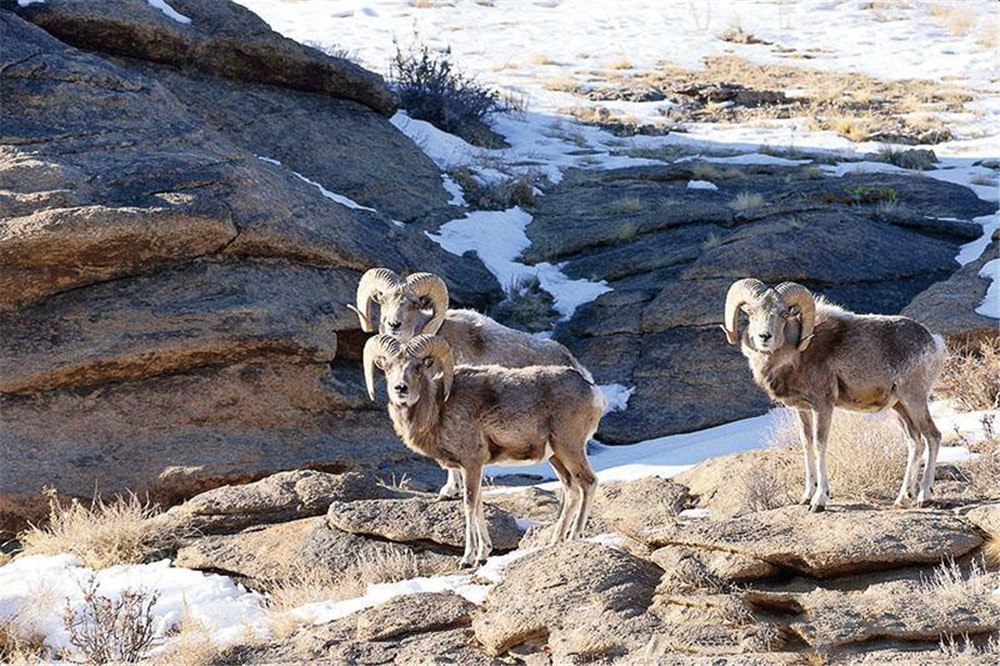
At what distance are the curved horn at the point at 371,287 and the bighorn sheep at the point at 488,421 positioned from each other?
2.91 meters

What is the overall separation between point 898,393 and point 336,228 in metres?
8.83

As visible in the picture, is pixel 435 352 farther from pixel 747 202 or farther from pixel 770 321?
pixel 747 202

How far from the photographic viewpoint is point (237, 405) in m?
15.2

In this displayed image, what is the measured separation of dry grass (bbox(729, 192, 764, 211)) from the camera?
21938 mm

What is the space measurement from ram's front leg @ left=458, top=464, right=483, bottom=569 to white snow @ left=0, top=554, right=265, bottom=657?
4.75 ft

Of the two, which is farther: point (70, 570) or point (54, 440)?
point (54, 440)

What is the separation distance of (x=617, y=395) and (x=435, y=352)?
7.80 meters

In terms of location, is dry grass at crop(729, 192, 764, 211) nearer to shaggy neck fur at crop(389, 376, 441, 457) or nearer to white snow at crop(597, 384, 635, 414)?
white snow at crop(597, 384, 635, 414)

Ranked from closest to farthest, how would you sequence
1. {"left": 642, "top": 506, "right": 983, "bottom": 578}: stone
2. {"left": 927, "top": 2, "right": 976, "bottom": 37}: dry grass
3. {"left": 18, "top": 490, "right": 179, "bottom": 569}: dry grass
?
1. {"left": 642, "top": 506, "right": 983, "bottom": 578}: stone
2. {"left": 18, "top": 490, "right": 179, "bottom": 569}: dry grass
3. {"left": 927, "top": 2, "right": 976, "bottom": 37}: dry grass

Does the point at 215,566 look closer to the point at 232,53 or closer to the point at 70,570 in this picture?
the point at 70,570

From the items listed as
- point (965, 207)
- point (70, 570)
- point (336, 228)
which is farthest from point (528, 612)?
point (965, 207)

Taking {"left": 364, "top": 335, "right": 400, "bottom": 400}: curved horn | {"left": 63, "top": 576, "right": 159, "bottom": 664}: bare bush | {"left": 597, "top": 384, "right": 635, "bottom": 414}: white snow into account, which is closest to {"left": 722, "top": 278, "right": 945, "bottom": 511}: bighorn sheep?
{"left": 364, "top": 335, "right": 400, "bottom": 400}: curved horn

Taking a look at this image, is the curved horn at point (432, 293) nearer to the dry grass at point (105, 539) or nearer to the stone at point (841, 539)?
the dry grass at point (105, 539)

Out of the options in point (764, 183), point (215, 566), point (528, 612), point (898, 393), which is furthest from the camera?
point (764, 183)
